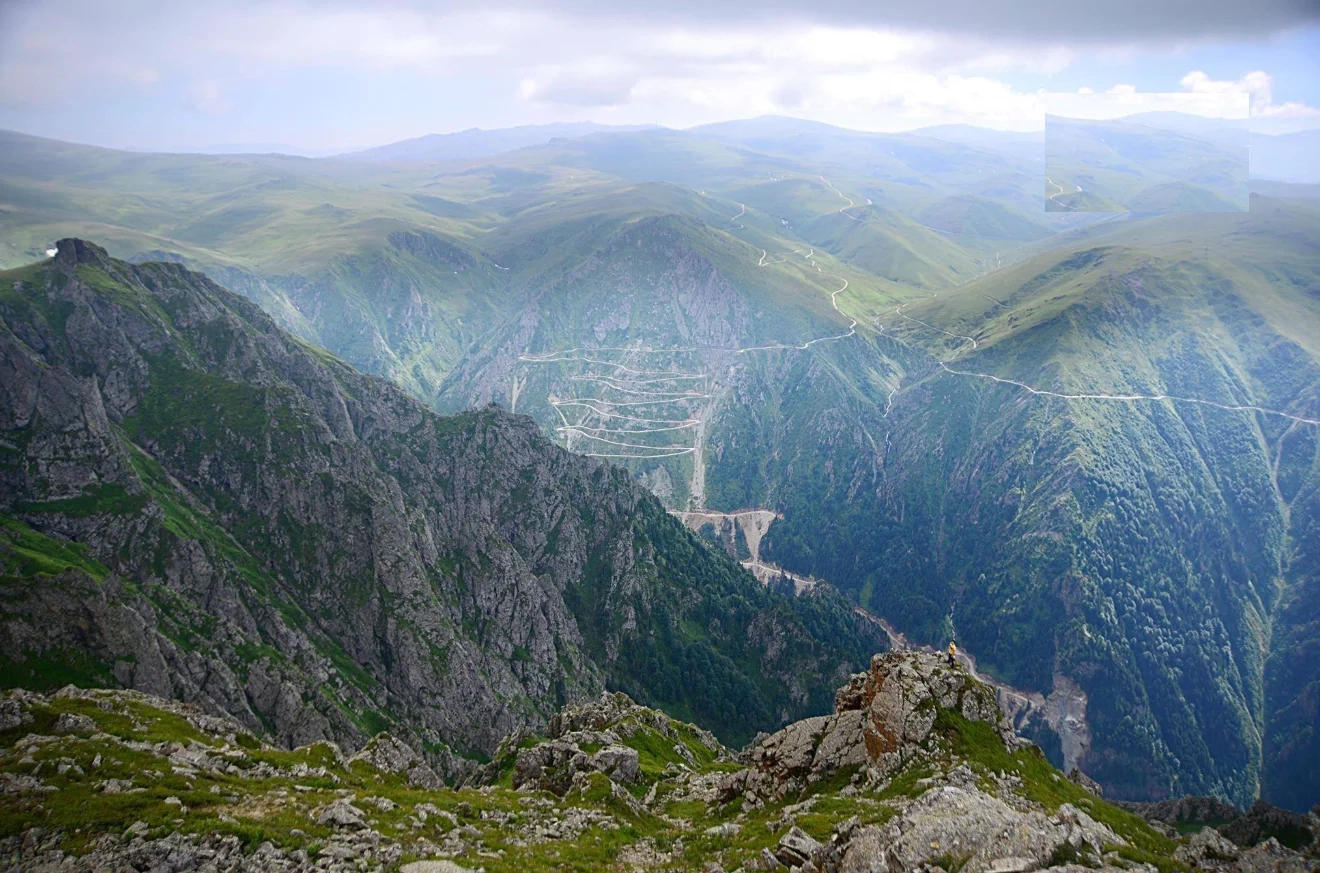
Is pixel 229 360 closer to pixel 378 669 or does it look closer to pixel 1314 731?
pixel 378 669

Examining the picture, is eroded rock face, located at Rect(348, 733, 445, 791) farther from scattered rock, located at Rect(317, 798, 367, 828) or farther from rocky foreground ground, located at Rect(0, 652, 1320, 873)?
scattered rock, located at Rect(317, 798, 367, 828)

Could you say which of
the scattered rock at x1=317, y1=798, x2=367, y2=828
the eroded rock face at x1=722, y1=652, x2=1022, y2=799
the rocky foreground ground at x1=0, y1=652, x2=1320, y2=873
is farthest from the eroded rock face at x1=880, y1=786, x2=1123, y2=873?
the scattered rock at x1=317, y1=798, x2=367, y2=828

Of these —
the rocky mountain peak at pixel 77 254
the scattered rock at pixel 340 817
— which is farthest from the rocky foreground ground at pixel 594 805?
the rocky mountain peak at pixel 77 254

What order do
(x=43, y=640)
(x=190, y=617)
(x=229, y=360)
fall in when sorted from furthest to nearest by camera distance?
(x=229, y=360), (x=190, y=617), (x=43, y=640)

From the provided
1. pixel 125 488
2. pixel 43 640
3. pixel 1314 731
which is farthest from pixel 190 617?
pixel 1314 731

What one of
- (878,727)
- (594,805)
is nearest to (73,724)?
(594,805)

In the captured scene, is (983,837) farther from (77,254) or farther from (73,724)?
(77,254)
